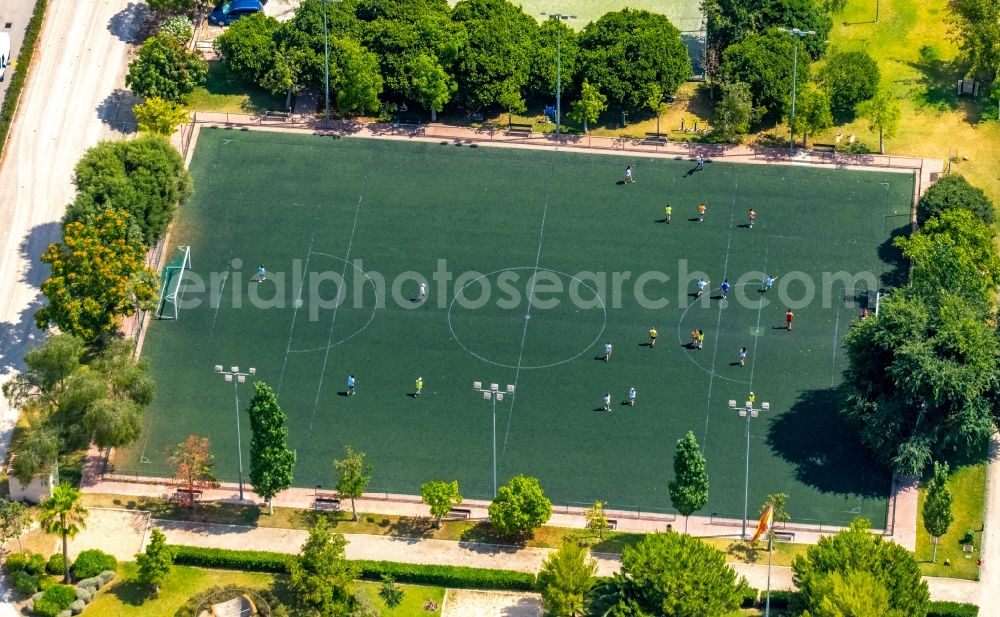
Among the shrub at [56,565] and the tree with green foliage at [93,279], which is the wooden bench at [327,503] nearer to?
the shrub at [56,565]

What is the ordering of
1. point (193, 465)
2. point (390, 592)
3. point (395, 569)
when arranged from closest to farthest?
point (390, 592) → point (395, 569) → point (193, 465)

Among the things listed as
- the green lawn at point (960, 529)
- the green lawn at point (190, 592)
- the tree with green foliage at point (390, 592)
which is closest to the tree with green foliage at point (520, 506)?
the green lawn at point (190, 592)

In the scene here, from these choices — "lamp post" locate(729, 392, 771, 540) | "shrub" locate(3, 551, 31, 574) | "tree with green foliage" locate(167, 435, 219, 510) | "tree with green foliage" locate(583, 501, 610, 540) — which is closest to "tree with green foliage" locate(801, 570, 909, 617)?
"lamp post" locate(729, 392, 771, 540)

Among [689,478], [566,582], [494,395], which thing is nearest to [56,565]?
[494,395]

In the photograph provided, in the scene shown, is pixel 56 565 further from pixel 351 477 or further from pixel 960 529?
pixel 960 529

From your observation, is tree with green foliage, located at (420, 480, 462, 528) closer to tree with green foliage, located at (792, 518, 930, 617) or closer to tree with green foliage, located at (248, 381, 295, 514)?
tree with green foliage, located at (248, 381, 295, 514)

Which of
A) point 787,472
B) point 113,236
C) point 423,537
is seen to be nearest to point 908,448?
point 787,472
